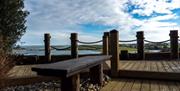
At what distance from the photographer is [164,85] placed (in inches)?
256

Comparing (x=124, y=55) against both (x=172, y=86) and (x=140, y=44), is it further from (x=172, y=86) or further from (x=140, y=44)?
(x=172, y=86)

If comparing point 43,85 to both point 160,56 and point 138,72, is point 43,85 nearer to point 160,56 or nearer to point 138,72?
point 138,72

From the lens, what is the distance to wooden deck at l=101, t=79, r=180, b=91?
615 centimetres

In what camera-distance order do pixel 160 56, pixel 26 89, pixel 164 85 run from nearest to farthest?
pixel 164 85, pixel 26 89, pixel 160 56

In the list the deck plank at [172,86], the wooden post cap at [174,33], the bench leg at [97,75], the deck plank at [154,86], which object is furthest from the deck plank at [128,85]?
the wooden post cap at [174,33]

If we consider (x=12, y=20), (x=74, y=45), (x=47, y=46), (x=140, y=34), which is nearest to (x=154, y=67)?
(x=140, y=34)

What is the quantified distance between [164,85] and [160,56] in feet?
20.3

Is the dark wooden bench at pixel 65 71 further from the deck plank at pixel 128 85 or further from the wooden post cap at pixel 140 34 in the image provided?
the wooden post cap at pixel 140 34

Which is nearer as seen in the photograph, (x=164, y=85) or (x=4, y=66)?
(x=4, y=66)

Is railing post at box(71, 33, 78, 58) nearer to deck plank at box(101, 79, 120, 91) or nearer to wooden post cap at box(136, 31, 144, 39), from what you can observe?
wooden post cap at box(136, 31, 144, 39)

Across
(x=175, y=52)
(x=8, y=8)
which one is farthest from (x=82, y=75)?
(x=175, y=52)

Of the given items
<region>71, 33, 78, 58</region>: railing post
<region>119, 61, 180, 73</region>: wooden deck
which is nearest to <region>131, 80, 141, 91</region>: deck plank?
<region>119, 61, 180, 73</region>: wooden deck

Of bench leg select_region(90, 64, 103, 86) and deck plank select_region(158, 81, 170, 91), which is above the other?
bench leg select_region(90, 64, 103, 86)

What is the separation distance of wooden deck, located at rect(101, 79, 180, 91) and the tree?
4592mm
